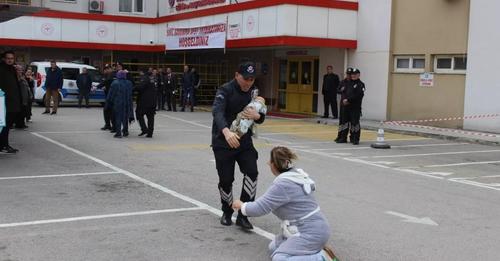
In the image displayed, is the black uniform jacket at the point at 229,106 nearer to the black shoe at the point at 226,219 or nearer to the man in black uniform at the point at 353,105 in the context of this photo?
the black shoe at the point at 226,219

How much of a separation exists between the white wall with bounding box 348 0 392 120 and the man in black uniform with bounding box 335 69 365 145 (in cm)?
628

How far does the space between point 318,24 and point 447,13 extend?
174 inches

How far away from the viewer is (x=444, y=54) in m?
19.2

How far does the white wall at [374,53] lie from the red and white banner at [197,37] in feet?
17.7

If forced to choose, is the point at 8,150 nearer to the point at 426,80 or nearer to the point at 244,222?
the point at 244,222

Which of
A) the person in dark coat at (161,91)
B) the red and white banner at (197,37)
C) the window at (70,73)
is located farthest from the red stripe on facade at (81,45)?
the person in dark coat at (161,91)

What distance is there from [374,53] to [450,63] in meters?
3.02

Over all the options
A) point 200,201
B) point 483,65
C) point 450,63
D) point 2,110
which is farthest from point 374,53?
point 200,201

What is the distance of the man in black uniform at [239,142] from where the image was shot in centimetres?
640

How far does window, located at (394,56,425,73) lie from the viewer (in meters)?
20.2

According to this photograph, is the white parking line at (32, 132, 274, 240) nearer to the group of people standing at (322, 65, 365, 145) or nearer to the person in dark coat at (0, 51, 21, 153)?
the person in dark coat at (0, 51, 21, 153)

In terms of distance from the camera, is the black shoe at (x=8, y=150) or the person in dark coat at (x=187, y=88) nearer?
the black shoe at (x=8, y=150)

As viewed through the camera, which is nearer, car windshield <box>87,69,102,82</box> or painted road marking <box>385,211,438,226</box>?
painted road marking <box>385,211,438,226</box>

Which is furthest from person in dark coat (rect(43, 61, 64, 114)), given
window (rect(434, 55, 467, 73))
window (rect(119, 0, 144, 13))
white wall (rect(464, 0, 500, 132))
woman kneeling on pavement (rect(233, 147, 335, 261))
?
woman kneeling on pavement (rect(233, 147, 335, 261))
